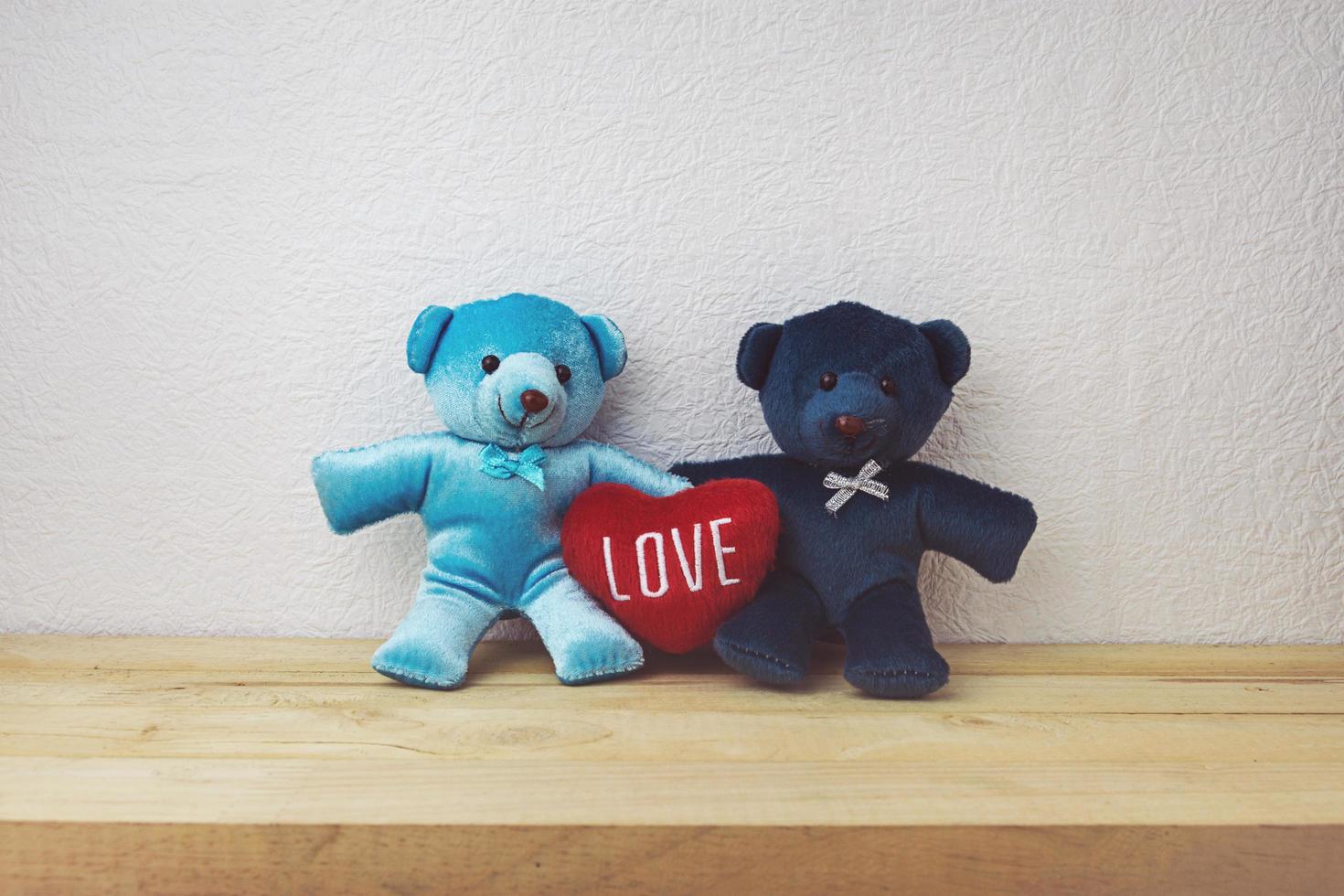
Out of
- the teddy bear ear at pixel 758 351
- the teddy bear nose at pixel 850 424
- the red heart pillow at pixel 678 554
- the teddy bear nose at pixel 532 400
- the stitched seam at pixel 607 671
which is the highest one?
the teddy bear ear at pixel 758 351

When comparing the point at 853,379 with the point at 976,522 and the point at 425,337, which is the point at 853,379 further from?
the point at 425,337

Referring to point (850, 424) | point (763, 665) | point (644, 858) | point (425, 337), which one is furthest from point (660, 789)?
point (425, 337)

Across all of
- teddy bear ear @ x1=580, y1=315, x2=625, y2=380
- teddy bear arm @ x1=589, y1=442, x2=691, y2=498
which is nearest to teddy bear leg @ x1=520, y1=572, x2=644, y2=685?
teddy bear arm @ x1=589, y1=442, x2=691, y2=498

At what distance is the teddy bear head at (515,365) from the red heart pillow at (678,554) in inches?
3.8

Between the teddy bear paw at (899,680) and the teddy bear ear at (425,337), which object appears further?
the teddy bear ear at (425,337)

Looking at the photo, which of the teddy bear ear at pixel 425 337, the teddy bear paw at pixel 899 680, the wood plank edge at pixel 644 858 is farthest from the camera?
the teddy bear ear at pixel 425 337

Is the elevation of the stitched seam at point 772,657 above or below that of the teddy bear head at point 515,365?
below

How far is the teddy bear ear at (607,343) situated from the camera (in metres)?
0.93

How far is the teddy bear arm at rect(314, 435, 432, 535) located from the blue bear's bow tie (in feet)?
0.20

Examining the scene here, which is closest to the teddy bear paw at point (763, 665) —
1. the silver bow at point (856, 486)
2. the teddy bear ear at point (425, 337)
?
the silver bow at point (856, 486)

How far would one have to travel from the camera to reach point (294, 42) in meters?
1.00

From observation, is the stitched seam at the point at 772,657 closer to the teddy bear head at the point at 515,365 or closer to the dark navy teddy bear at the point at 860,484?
the dark navy teddy bear at the point at 860,484

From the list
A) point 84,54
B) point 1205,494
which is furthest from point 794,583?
point 84,54

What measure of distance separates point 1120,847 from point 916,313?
0.57 metres
